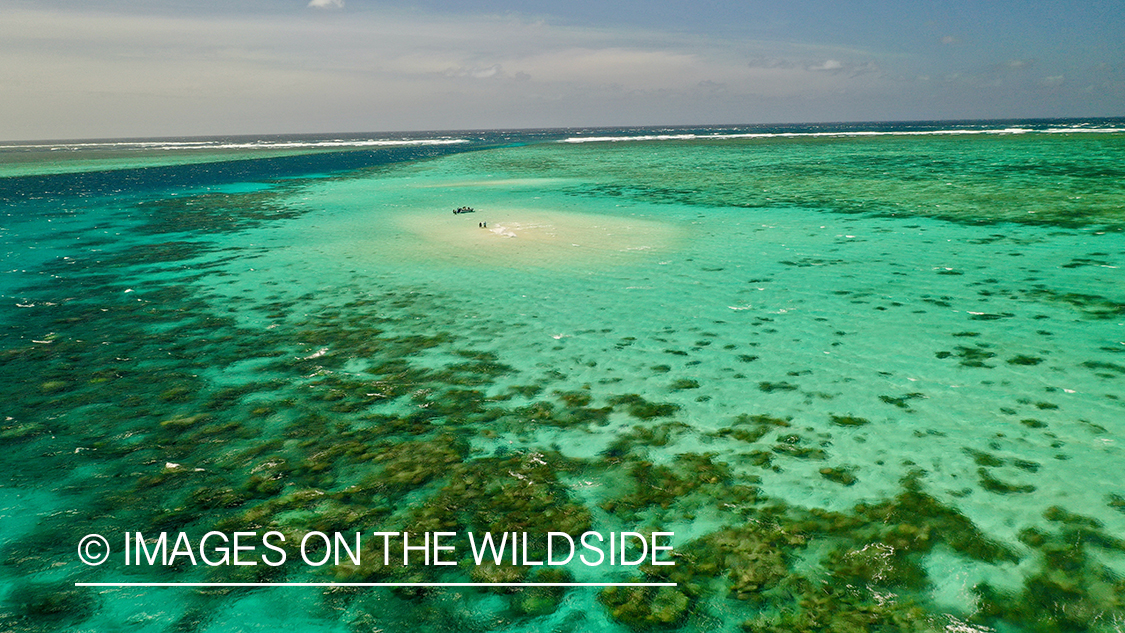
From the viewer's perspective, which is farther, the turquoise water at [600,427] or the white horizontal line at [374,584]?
the white horizontal line at [374,584]

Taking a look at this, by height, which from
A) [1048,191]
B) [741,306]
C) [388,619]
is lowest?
[388,619]

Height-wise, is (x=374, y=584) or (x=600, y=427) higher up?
(x=600, y=427)

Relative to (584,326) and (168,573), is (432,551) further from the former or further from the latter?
(584,326)

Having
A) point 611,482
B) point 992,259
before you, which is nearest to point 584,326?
point 611,482

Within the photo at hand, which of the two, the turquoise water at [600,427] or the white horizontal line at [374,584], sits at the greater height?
the turquoise water at [600,427]

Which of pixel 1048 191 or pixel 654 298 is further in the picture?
pixel 1048 191

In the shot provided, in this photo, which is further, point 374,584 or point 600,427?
point 600,427

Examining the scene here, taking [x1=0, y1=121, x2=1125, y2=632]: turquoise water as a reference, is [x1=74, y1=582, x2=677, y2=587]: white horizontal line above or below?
below

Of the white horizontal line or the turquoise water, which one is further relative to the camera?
the white horizontal line
